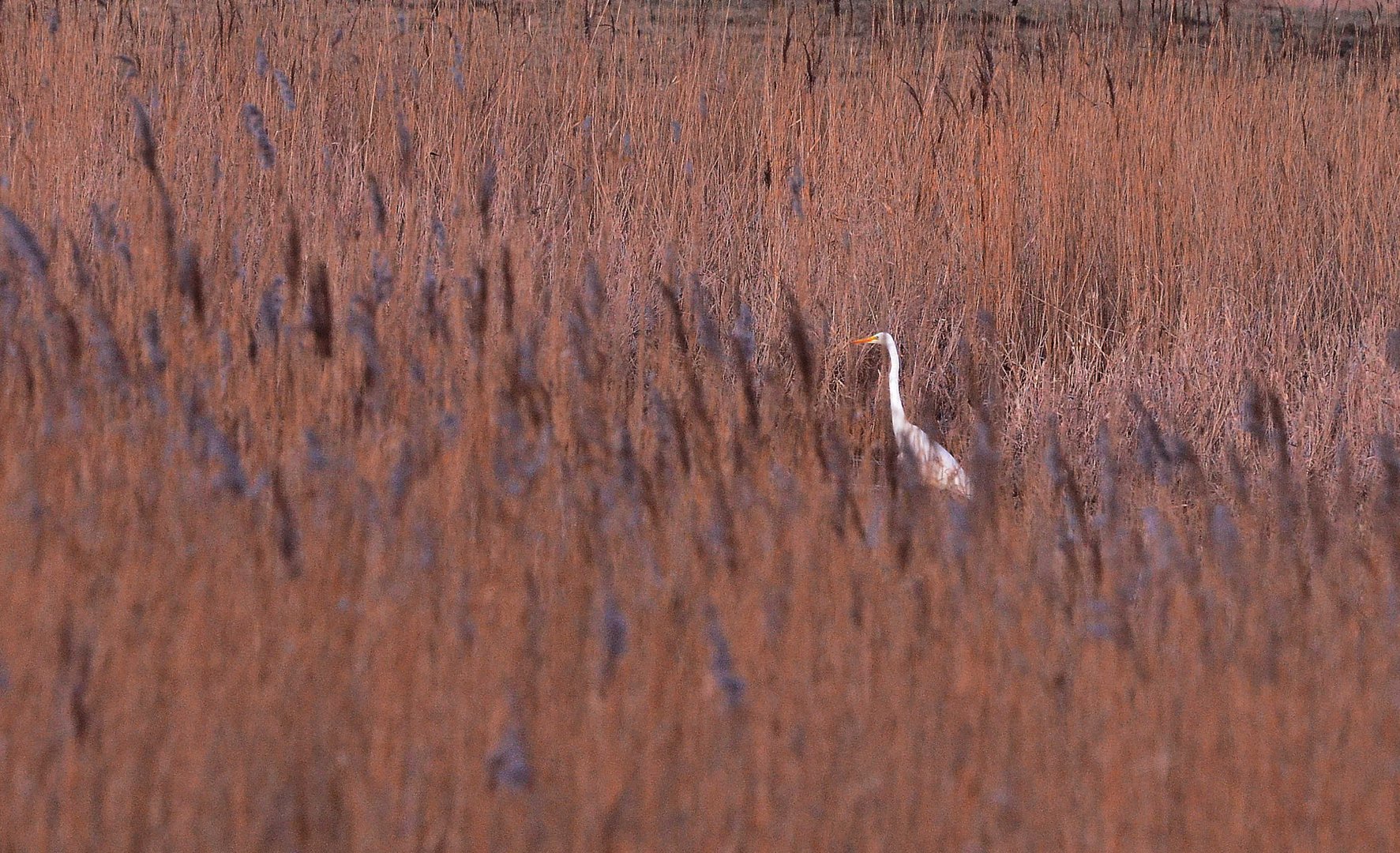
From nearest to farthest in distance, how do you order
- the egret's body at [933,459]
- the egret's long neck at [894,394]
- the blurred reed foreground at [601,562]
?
the blurred reed foreground at [601,562] < the egret's body at [933,459] < the egret's long neck at [894,394]

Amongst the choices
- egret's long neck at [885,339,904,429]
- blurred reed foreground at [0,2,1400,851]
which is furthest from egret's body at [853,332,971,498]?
blurred reed foreground at [0,2,1400,851]

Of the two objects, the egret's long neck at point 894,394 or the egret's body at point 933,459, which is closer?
the egret's body at point 933,459

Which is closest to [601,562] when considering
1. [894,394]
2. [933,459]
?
[933,459]

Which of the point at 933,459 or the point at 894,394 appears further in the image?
the point at 894,394

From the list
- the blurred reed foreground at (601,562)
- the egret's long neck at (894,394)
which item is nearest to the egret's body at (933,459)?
the egret's long neck at (894,394)

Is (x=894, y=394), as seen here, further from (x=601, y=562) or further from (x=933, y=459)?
(x=601, y=562)

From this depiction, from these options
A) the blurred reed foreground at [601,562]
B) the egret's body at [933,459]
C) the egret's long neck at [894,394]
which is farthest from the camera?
the egret's long neck at [894,394]

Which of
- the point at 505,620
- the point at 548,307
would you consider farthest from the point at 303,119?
the point at 505,620

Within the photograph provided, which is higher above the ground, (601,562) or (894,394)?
(601,562)

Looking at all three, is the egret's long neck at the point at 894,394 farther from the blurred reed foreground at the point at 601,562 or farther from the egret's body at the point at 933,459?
the blurred reed foreground at the point at 601,562

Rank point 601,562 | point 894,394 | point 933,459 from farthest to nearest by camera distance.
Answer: point 894,394
point 933,459
point 601,562

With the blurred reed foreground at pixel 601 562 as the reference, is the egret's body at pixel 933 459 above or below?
below

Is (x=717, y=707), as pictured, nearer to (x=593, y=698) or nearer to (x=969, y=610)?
(x=593, y=698)

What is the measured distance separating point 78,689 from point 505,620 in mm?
456
